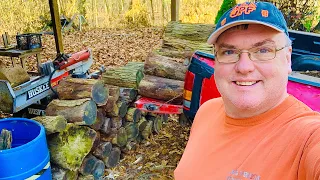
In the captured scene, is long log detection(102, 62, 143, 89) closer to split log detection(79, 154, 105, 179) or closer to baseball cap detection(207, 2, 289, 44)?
split log detection(79, 154, 105, 179)

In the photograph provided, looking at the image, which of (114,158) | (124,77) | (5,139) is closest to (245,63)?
(5,139)

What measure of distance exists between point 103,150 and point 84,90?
85 centimetres

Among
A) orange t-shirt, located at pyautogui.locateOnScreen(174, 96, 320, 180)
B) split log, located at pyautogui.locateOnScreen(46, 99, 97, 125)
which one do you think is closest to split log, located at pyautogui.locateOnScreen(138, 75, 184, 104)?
split log, located at pyautogui.locateOnScreen(46, 99, 97, 125)

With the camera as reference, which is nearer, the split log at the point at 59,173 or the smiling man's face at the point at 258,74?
the smiling man's face at the point at 258,74

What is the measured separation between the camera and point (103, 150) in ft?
14.1

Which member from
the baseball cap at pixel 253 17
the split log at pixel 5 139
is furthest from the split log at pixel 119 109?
the baseball cap at pixel 253 17

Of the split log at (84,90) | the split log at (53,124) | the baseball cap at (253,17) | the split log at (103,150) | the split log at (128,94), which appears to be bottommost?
the split log at (103,150)

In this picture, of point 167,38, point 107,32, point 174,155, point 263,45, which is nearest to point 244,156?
point 263,45

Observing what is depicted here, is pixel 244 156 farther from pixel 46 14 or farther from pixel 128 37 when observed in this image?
pixel 46 14

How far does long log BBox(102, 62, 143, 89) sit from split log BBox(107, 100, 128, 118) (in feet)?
1.58

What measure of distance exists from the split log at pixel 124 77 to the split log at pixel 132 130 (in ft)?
1.99

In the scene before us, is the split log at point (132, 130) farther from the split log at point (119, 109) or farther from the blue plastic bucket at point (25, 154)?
the blue plastic bucket at point (25, 154)

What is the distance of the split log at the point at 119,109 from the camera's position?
445 cm

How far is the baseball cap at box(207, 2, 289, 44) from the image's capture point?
1.32m
